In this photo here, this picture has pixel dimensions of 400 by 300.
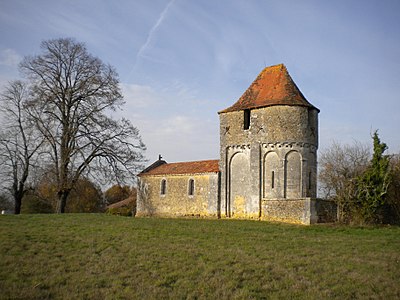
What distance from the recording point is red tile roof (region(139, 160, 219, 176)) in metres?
31.5

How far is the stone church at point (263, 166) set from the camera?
89.9ft

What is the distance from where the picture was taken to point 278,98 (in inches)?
1131

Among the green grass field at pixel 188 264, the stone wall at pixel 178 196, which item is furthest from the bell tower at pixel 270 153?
the green grass field at pixel 188 264

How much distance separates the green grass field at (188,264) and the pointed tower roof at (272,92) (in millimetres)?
11767

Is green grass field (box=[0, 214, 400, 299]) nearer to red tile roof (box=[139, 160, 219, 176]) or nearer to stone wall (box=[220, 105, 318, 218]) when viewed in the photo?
stone wall (box=[220, 105, 318, 218])

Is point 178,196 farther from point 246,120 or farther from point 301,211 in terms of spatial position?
point 301,211

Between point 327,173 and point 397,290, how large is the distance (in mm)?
24335

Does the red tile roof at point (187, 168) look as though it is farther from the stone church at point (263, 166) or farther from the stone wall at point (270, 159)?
the stone wall at point (270, 159)

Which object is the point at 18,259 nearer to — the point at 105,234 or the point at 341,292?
the point at 105,234

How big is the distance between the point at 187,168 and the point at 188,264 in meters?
20.4

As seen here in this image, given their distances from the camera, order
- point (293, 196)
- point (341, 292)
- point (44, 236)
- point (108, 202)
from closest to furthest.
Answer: point (341, 292), point (44, 236), point (293, 196), point (108, 202)

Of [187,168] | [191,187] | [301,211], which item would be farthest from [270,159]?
[187,168]

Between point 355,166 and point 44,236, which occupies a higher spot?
point 355,166

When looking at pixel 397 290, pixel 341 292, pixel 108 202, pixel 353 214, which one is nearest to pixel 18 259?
pixel 341 292
